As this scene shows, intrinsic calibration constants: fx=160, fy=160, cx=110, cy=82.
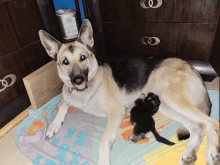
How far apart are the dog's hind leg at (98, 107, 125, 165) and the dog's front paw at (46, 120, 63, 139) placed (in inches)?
22.6

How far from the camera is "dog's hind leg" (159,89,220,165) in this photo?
1.25 metres

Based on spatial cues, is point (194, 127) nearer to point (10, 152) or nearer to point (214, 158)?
point (214, 158)

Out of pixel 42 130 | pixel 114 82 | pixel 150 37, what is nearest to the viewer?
pixel 42 130

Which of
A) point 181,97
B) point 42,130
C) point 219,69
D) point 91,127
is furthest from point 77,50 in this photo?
point 219,69

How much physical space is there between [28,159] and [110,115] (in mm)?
909

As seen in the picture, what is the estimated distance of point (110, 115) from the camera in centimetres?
166

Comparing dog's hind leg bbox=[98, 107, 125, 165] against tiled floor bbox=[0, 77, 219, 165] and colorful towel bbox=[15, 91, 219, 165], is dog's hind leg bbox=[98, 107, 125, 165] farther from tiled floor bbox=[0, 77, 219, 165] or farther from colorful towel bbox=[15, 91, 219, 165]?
tiled floor bbox=[0, 77, 219, 165]

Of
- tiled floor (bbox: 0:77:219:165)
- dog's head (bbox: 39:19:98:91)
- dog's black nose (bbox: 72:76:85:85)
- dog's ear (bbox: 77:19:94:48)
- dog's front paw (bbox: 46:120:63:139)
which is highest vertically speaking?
dog's ear (bbox: 77:19:94:48)

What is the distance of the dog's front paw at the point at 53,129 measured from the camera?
1.70m

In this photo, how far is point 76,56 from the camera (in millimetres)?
1616

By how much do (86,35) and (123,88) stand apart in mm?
721

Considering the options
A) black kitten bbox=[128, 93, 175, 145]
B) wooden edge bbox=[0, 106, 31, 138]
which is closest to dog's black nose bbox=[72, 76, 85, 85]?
black kitten bbox=[128, 93, 175, 145]

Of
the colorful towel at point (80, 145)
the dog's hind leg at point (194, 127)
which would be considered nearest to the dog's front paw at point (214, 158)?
the dog's hind leg at point (194, 127)

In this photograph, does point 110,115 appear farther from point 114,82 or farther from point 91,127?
point 114,82
